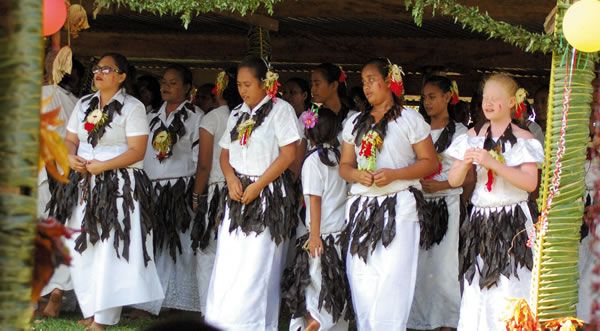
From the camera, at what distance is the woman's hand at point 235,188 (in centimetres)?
660

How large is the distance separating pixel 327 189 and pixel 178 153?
1.47m

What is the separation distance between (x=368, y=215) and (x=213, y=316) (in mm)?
1186

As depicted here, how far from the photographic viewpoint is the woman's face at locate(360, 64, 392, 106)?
633 centimetres

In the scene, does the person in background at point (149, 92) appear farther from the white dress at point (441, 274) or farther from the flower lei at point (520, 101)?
the flower lei at point (520, 101)

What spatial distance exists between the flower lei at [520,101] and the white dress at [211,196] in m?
2.29

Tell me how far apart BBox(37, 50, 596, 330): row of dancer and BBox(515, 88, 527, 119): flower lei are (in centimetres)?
2

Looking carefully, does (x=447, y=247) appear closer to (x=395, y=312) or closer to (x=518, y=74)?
(x=395, y=312)

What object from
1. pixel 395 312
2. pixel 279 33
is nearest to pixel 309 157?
pixel 395 312

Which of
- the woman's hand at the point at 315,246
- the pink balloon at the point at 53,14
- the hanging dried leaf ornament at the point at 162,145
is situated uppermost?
the pink balloon at the point at 53,14

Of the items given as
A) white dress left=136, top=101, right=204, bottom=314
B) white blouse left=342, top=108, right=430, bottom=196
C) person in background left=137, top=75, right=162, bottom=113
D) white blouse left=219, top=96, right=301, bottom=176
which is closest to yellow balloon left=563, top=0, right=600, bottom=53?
white blouse left=342, top=108, right=430, bottom=196

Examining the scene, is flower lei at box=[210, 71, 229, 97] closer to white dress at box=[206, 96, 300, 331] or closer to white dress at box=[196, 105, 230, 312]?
white dress at box=[196, 105, 230, 312]

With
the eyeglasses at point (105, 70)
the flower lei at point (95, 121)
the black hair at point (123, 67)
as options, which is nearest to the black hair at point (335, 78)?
the black hair at point (123, 67)

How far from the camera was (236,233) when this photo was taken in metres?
6.63

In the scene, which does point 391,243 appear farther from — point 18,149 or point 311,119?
point 18,149
